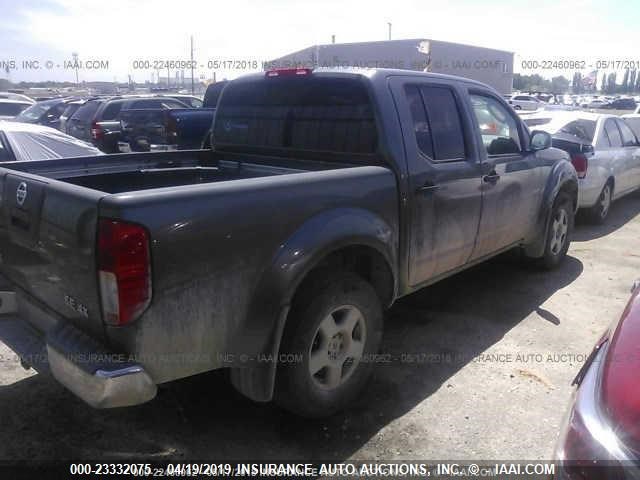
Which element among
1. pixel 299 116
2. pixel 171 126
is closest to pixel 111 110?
pixel 171 126

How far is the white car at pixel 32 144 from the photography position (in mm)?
5609

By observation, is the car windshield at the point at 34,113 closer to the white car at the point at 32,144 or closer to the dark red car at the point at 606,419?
the white car at the point at 32,144

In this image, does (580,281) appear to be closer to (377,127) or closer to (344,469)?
(377,127)

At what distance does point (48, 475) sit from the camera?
270 cm

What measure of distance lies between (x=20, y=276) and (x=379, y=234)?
1.98 m

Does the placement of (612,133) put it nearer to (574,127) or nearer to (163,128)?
(574,127)

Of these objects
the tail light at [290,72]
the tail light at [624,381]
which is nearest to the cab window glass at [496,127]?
the tail light at [290,72]

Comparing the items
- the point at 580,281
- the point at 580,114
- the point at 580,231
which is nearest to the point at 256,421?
the point at 580,281

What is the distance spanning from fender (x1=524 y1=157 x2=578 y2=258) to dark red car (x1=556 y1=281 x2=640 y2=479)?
3.13 metres

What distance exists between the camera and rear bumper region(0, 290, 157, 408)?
2219 mm

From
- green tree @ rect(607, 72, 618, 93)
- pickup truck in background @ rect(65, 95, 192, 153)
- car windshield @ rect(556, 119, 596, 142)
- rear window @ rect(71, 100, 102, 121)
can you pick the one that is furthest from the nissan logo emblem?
green tree @ rect(607, 72, 618, 93)

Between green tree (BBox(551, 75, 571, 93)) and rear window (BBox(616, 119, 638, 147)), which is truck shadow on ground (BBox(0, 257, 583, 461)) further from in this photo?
green tree (BBox(551, 75, 571, 93))

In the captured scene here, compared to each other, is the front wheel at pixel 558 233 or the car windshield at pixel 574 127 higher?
the car windshield at pixel 574 127

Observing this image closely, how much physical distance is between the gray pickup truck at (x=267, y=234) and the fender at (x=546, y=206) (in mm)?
599
